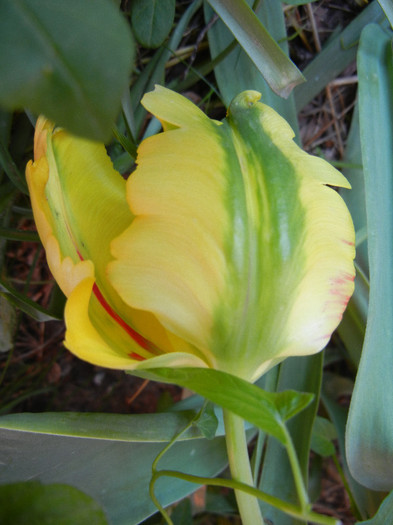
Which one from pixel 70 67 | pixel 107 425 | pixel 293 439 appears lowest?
pixel 293 439

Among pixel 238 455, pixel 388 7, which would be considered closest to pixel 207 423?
pixel 238 455

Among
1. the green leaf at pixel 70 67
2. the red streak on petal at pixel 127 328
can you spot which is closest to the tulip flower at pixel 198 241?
the red streak on petal at pixel 127 328

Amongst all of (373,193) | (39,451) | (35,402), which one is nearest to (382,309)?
(373,193)

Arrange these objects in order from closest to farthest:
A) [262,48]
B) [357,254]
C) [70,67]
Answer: [70,67] < [262,48] < [357,254]

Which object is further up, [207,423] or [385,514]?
[207,423]

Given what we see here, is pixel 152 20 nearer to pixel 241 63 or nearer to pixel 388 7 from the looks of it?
pixel 241 63

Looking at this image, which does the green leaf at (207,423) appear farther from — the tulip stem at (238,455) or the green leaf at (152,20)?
the green leaf at (152,20)

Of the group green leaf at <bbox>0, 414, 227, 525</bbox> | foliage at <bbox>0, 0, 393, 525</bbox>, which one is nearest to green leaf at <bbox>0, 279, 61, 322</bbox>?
foliage at <bbox>0, 0, 393, 525</bbox>

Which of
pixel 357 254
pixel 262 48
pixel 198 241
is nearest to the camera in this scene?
pixel 198 241

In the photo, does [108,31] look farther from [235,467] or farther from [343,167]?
[343,167]
